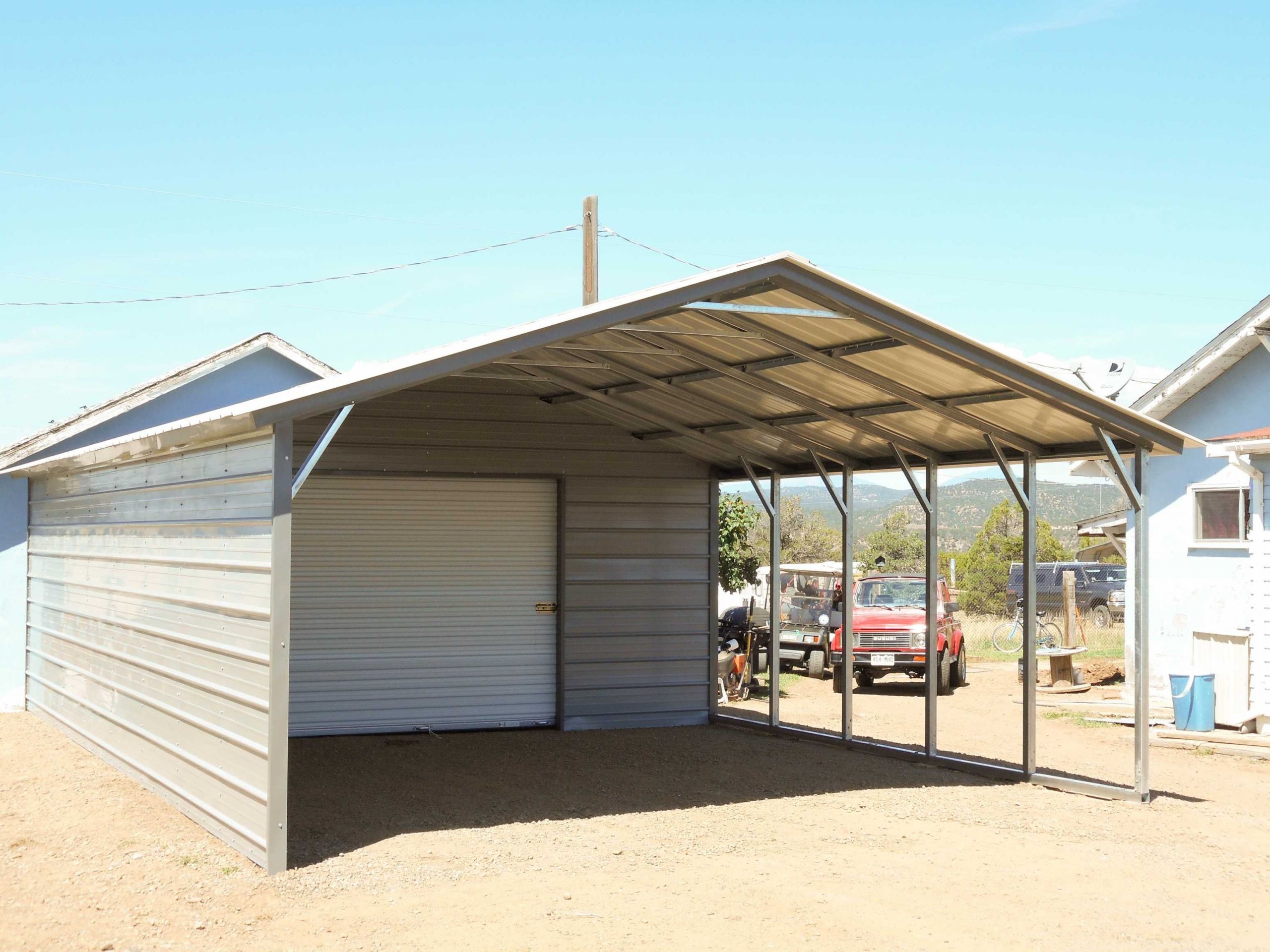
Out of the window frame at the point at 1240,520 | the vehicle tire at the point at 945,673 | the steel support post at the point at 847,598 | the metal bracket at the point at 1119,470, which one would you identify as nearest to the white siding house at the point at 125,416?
the steel support post at the point at 847,598

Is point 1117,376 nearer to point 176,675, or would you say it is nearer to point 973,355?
point 973,355

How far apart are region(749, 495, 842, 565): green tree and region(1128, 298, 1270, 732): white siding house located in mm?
21324

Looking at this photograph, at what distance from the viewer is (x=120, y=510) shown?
10.3 m

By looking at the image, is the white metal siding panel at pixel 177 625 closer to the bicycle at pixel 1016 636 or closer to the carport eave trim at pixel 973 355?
the carport eave trim at pixel 973 355

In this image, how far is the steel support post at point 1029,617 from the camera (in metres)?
10.2

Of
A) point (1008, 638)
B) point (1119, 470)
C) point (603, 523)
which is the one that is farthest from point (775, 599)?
point (1008, 638)

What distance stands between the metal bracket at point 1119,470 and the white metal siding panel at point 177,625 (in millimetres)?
6051

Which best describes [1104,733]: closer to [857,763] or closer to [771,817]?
[857,763]

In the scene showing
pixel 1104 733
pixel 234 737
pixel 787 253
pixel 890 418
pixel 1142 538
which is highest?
pixel 787 253

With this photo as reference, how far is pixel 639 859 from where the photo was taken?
777 centimetres

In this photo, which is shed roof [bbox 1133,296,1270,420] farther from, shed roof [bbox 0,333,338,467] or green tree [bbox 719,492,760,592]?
shed roof [bbox 0,333,338,467]

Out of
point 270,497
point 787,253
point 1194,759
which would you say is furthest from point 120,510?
point 1194,759

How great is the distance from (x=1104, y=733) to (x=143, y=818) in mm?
10182

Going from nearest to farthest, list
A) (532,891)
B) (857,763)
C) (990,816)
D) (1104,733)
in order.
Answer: (532,891) < (990,816) < (857,763) < (1104,733)
